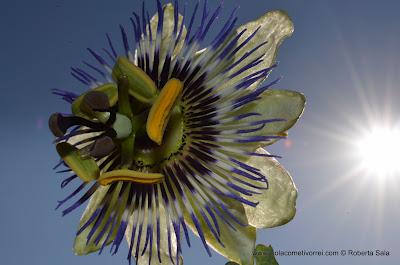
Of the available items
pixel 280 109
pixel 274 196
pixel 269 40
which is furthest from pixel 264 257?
pixel 269 40

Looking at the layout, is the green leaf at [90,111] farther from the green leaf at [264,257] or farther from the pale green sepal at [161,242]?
the green leaf at [264,257]

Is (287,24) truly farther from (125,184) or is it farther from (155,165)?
(125,184)

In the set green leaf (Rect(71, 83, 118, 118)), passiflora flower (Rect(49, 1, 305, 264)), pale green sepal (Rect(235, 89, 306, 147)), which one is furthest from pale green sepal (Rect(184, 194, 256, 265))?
green leaf (Rect(71, 83, 118, 118))

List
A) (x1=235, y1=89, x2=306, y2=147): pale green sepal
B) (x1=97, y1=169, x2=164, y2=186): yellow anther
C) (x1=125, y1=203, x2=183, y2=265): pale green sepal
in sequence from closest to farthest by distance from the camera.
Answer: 1. (x1=97, y1=169, x2=164, y2=186): yellow anther
2. (x1=235, y1=89, x2=306, y2=147): pale green sepal
3. (x1=125, y1=203, x2=183, y2=265): pale green sepal

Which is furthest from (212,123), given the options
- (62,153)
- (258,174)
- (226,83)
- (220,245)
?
(62,153)

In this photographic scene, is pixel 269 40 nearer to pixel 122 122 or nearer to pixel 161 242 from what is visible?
pixel 122 122

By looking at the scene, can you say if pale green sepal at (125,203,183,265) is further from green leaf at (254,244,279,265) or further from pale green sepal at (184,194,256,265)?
green leaf at (254,244,279,265)

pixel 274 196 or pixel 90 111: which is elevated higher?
pixel 90 111
